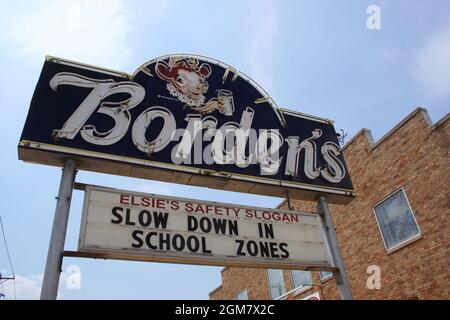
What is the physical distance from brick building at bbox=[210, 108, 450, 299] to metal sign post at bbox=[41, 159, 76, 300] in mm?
9301

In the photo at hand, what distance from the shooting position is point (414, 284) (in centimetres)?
1202

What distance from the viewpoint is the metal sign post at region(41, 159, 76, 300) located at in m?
4.69

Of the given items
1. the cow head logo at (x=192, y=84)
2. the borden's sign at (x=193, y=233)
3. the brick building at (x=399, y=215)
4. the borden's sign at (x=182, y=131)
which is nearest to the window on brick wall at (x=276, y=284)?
the brick building at (x=399, y=215)

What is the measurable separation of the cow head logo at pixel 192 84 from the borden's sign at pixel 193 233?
2033 mm

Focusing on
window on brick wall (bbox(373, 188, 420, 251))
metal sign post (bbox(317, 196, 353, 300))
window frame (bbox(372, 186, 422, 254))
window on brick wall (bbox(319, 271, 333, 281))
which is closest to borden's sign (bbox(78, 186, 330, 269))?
metal sign post (bbox(317, 196, 353, 300))

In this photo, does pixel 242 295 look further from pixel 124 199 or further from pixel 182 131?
Result: pixel 124 199

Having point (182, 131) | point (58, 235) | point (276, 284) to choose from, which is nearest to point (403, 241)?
point (276, 284)

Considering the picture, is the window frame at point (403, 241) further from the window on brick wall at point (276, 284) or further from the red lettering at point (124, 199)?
the red lettering at point (124, 199)

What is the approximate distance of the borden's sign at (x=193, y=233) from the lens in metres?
5.32

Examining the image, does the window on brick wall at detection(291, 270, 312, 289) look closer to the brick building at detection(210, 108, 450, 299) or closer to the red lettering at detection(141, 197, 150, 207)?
the brick building at detection(210, 108, 450, 299)
